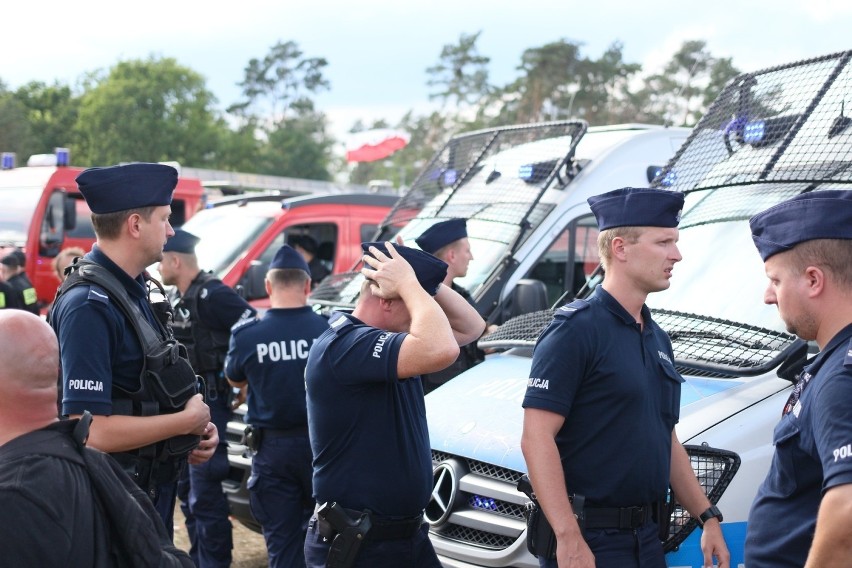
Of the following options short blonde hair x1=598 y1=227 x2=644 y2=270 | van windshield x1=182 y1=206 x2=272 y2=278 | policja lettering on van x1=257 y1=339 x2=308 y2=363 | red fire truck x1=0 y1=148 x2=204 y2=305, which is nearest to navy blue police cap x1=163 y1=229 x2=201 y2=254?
policja lettering on van x1=257 y1=339 x2=308 y2=363

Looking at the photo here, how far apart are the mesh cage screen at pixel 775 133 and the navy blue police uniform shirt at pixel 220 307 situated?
275 cm

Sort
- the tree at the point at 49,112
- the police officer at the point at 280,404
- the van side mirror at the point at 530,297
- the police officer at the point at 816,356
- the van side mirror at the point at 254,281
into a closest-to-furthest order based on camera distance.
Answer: the police officer at the point at 816,356 → the police officer at the point at 280,404 → the van side mirror at the point at 530,297 → the van side mirror at the point at 254,281 → the tree at the point at 49,112

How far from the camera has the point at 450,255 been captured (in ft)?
17.8

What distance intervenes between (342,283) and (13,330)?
502 cm

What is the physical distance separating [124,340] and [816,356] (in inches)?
81.7

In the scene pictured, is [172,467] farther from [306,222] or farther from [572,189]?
[306,222]

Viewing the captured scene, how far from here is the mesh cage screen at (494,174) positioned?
6305 mm

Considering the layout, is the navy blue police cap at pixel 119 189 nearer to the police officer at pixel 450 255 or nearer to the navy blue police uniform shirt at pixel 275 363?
the navy blue police uniform shirt at pixel 275 363

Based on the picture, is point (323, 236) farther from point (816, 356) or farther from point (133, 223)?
point (816, 356)

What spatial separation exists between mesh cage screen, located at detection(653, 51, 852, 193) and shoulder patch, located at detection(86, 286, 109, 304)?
2.90 meters

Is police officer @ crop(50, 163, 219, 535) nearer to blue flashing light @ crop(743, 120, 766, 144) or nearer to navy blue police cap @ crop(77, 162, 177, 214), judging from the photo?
navy blue police cap @ crop(77, 162, 177, 214)

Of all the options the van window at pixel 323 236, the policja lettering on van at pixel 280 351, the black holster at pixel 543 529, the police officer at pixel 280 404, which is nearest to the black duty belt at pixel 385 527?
the black holster at pixel 543 529

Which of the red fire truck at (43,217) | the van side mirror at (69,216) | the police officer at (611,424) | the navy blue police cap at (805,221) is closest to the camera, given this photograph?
the navy blue police cap at (805,221)

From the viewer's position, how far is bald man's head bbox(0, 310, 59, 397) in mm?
1944
